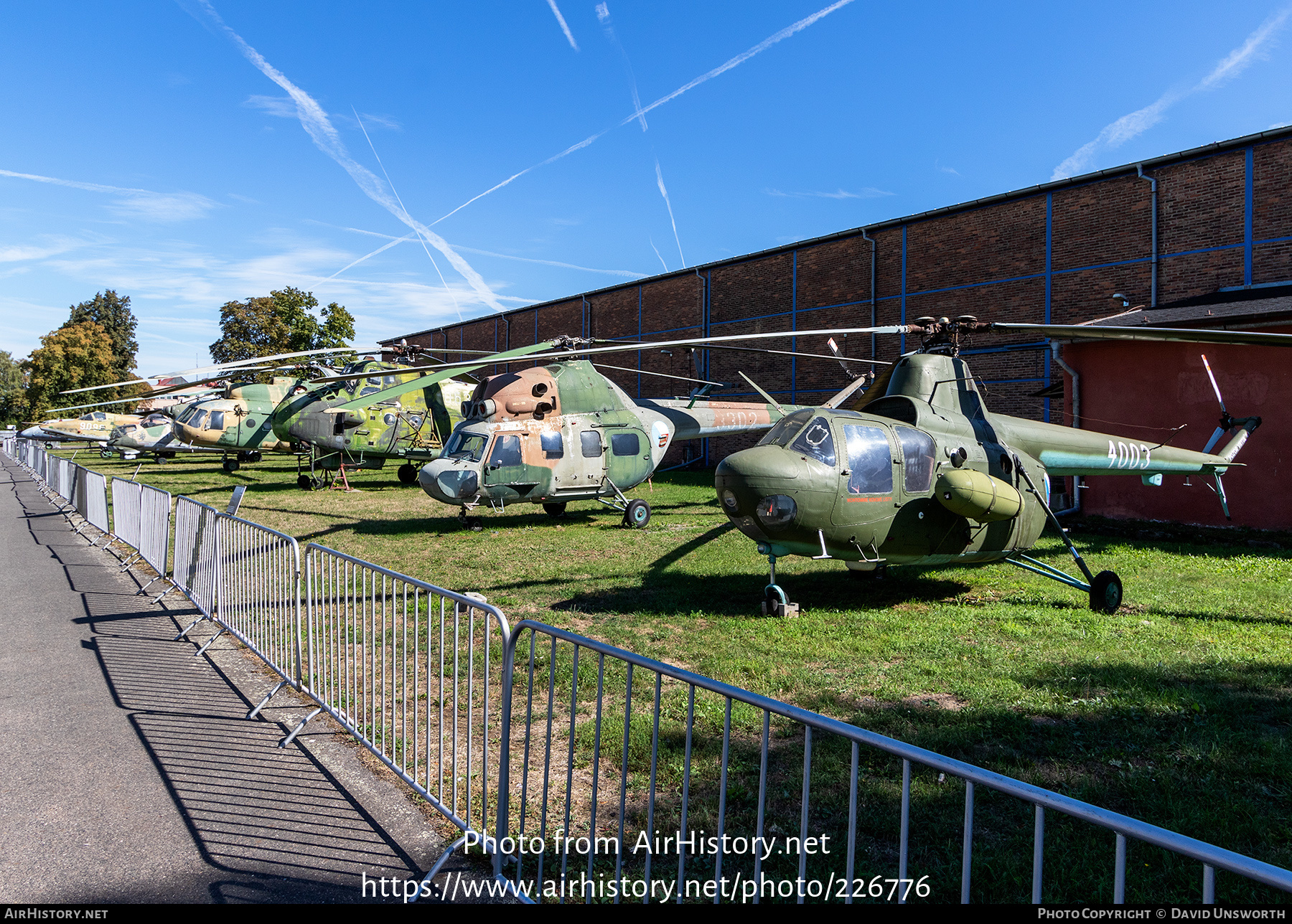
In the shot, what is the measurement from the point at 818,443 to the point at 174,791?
5.82 m

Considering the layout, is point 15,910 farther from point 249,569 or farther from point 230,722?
point 249,569

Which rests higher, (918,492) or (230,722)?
(918,492)

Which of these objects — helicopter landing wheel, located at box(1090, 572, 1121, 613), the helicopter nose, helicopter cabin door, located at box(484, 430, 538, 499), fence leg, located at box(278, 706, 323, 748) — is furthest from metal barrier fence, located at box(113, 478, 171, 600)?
helicopter landing wheel, located at box(1090, 572, 1121, 613)

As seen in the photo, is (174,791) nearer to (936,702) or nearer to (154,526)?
(936,702)

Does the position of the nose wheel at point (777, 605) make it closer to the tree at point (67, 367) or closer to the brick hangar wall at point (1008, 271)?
the brick hangar wall at point (1008, 271)

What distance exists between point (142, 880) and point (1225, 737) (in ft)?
19.6

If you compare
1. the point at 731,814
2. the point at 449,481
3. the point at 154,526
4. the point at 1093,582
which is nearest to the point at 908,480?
the point at 1093,582

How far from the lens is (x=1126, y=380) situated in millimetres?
14508

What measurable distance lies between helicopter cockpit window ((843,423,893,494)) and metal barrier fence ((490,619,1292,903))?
3042mm

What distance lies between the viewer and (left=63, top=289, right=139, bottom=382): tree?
8506 centimetres

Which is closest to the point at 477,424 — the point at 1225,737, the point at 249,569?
the point at 249,569

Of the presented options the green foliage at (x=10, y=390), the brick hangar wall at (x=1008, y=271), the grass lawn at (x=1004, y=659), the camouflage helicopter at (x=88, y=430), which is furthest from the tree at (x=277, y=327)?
the green foliage at (x=10, y=390)

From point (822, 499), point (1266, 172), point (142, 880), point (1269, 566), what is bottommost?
point (142, 880)

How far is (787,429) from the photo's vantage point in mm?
7602
